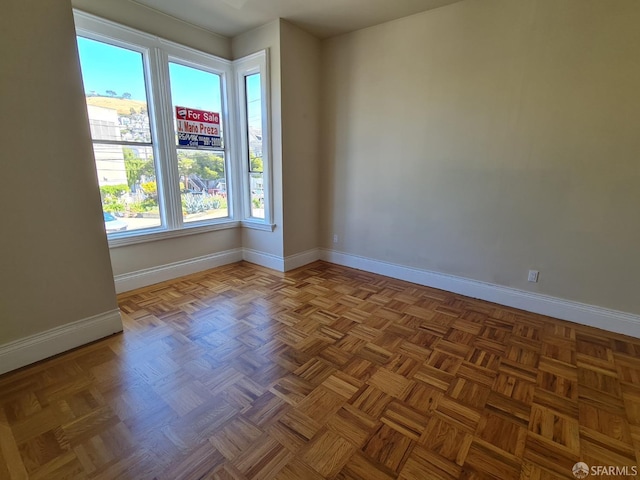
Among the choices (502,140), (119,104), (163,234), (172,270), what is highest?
(119,104)

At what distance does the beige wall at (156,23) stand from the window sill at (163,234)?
2.02 meters

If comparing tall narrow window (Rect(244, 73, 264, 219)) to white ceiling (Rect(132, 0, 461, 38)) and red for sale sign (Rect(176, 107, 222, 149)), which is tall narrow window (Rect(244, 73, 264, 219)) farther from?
white ceiling (Rect(132, 0, 461, 38))

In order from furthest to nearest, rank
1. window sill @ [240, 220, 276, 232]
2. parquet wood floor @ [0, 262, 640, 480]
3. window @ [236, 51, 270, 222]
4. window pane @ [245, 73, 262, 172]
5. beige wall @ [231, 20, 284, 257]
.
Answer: window sill @ [240, 220, 276, 232] < window pane @ [245, 73, 262, 172] < window @ [236, 51, 270, 222] < beige wall @ [231, 20, 284, 257] < parquet wood floor @ [0, 262, 640, 480]

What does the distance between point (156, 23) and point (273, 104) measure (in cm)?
136

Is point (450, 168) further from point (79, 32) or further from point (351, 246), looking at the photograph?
point (79, 32)

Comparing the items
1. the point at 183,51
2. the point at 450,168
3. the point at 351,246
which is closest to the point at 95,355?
the point at 351,246

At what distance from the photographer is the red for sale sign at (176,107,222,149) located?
3363mm

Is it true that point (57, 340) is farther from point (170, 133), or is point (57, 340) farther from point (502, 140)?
point (502, 140)

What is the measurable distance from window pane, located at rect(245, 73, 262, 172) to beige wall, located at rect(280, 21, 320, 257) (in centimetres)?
42

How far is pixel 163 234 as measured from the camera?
3336mm

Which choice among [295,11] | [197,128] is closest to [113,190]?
[197,128]

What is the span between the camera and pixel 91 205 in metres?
2.15

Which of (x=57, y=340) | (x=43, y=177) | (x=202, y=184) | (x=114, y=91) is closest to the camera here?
(x=43, y=177)

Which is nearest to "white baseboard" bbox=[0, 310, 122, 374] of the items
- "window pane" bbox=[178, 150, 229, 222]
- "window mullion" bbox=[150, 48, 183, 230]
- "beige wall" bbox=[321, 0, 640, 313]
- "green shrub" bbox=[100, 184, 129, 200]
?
"green shrub" bbox=[100, 184, 129, 200]
